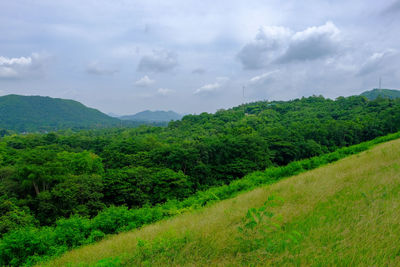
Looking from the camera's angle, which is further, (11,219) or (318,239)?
(11,219)

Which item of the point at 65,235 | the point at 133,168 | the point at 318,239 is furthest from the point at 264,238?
the point at 133,168

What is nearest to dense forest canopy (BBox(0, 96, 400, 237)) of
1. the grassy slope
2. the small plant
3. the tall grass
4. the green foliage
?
the green foliage

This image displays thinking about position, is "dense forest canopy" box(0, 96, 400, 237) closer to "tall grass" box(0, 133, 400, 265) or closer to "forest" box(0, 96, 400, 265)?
"forest" box(0, 96, 400, 265)

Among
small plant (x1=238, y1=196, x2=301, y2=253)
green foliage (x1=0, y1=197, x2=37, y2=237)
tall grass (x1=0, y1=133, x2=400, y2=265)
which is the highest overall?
small plant (x1=238, y1=196, x2=301, y2=253)

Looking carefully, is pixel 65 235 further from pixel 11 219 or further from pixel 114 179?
pixel 114 179

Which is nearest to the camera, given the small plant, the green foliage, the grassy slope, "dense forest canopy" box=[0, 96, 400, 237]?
the grassy slope

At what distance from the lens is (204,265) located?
3.17 m

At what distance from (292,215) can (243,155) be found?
30.3 m

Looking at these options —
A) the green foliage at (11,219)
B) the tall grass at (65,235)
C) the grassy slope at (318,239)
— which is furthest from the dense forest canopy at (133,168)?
the grassy slope at (318,239)

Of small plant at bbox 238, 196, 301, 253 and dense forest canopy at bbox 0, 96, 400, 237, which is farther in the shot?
dense forest canopy at bbox 0, 96, 400, 237

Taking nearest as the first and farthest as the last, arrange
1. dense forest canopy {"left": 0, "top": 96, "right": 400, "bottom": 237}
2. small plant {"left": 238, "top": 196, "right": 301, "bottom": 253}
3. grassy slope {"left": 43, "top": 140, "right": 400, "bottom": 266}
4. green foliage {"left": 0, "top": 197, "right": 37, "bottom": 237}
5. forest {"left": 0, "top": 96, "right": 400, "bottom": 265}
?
grassy slope {"left": 43, "top": 140, "right": 400, "bottom": 266}
small plant {"left": 238, "top": 196, "right": 301, "bottom": 253}
forest {"left": 0, "top": 96, "right": 400, "bottom": 265}
green foliage {"left": 0, "top": 197, "right": 37, "bottom": 237}
dense forest canopy {"left": 0, "top": 96, "right": 400, "bottom": 237}

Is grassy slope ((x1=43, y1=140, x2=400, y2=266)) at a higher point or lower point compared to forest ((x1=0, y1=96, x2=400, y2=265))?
higher

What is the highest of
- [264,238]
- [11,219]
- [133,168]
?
[264,238]

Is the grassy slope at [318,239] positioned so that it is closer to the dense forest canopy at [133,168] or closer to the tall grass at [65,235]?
the tall grass at [65,235]
